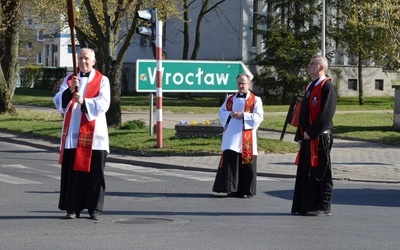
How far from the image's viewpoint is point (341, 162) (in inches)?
750

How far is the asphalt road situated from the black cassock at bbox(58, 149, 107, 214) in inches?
7.3

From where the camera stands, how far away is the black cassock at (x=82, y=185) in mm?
10359

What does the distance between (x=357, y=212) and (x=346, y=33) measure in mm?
32544

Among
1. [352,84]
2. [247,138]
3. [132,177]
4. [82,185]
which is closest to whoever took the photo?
[82,185]

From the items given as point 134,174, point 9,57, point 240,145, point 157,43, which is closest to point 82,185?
point 240,145

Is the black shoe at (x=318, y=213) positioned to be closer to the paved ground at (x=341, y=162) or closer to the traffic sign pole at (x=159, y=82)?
the paved ground at (x=341, y=162)

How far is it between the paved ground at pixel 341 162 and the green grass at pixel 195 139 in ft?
2.12

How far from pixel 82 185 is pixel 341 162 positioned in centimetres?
953

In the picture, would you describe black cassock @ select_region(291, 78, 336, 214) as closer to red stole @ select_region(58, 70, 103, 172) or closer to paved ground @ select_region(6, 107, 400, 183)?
red stole @ select_region(58, 70, 103, 172)

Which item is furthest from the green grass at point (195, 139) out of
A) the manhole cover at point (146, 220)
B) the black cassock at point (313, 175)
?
the manhole cover at point (146, 220)

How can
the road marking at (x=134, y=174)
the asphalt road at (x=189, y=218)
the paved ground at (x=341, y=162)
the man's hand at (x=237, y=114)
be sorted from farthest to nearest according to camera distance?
the paved ground at (x=341, y=162)
the road marking at (x=134, y=174)
the man's hand at (x=237, y=114)
the asphalt road at (x=189, y=218)

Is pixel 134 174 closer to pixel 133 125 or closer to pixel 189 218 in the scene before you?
pixel 189 218

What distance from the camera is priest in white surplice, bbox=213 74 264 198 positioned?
13.2 meters

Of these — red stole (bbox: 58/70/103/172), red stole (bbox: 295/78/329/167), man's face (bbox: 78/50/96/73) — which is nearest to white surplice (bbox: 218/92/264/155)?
red stole (bbox: 295/78/329/167)
